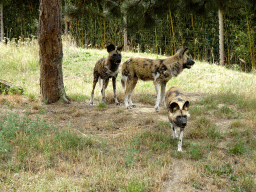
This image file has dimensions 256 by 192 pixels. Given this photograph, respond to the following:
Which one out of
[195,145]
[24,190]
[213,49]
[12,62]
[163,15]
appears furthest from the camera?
[213,49]

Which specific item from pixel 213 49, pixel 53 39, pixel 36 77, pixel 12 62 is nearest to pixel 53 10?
pixel 53 39

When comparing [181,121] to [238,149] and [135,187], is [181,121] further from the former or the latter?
[135,187]

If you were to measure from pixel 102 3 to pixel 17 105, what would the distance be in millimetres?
3841

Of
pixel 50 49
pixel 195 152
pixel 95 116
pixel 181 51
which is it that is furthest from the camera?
pixel 50 49

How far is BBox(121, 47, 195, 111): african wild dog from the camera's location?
25.0ft

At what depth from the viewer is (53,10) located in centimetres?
759

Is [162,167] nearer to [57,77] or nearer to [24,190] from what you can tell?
[24,190]

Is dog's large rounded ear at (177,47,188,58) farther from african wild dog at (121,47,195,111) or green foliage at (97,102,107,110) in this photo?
green foliage at (97,102,107,110)

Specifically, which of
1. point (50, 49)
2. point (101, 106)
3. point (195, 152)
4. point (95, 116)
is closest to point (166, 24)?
point (101, 106)

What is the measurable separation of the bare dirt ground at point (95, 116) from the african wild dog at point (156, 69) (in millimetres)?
532

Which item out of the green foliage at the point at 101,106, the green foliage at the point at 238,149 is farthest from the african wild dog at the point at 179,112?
the green foliage at the point at 101,106

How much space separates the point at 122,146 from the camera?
5191 mm

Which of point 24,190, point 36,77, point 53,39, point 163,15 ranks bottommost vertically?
point 24,190

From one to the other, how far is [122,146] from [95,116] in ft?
7.20
